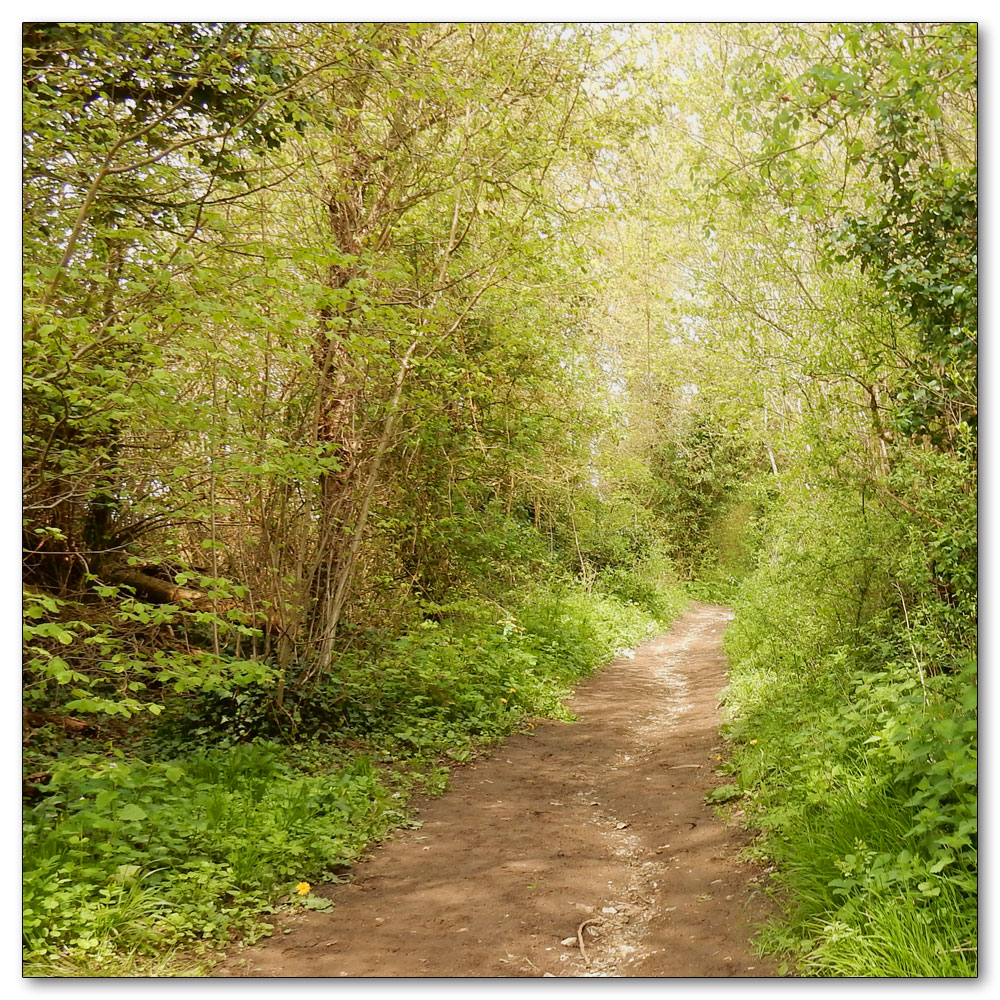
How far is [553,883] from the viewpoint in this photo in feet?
12.4

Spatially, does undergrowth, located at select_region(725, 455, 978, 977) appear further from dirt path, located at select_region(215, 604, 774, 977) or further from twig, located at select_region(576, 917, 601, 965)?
twig, located at select_region(576, 917, 601, 965)

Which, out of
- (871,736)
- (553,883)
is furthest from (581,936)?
(871,736)

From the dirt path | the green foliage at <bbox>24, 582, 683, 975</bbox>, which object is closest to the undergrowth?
the dirt path

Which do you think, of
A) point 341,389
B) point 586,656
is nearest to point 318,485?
point 341,389

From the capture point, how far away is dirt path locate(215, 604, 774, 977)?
9.77ft

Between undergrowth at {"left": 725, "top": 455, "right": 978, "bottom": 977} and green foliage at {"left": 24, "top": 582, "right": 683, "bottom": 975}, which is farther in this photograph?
green foliage at {"left": 24, "top": 582, "right": 683, "bottom": 975}

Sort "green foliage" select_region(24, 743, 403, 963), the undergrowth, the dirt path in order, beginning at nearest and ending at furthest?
the undergrowth, "green foliage" select_region(24, 743, 403, 963), the dirt path

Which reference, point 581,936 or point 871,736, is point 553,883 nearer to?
point 581,936

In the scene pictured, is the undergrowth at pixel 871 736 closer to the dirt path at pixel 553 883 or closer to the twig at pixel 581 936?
the dirt path at pixel 553 883

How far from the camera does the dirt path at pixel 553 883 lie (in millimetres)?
2979

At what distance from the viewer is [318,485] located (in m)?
5.67

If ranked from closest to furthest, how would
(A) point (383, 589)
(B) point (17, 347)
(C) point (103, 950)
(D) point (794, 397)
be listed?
1. (C) point (103, 950)
2. (B) point (17, 347)
3. (A) point (383, 589)
4. (D) point (794, 397)

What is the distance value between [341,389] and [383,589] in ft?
7.09

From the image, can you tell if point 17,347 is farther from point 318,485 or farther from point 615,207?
point 615,207
